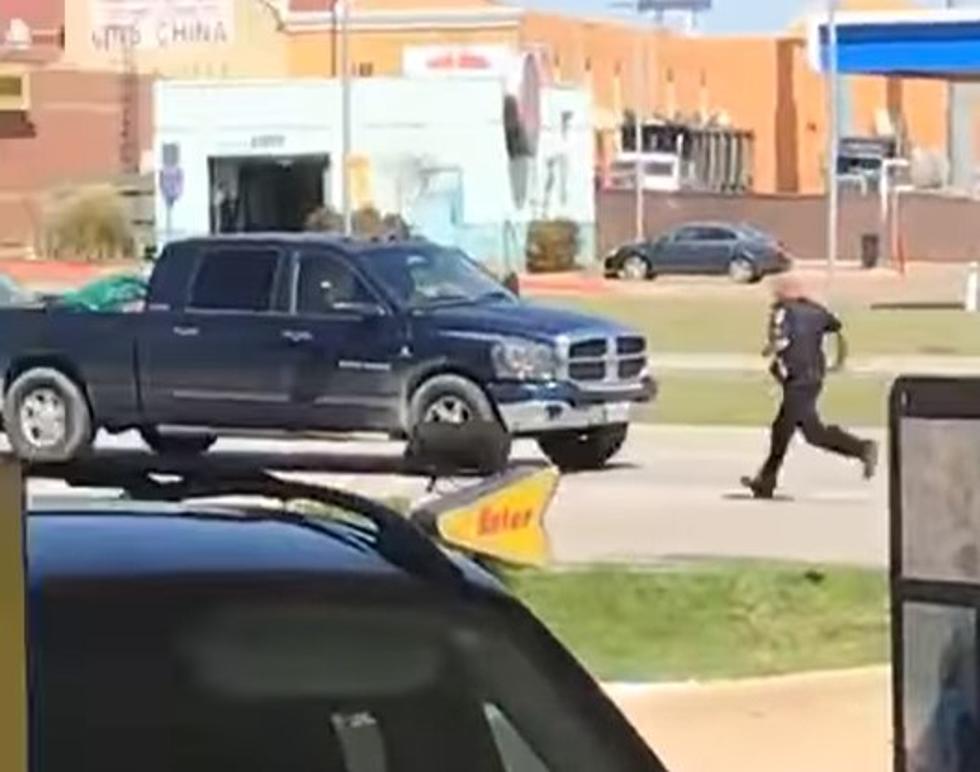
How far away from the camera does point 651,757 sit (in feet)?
13.1

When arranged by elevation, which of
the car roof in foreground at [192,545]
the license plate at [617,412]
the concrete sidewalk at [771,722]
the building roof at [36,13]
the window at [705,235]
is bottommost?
the concrete sidewalk at [771,722]

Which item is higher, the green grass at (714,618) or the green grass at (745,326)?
the green grass at (714,618)

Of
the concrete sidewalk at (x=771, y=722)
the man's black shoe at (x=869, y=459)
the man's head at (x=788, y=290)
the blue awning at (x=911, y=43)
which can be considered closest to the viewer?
the concrete sidewalk at (x=771, y=722)

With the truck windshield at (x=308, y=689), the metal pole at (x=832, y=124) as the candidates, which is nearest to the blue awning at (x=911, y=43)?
the metal pole at (x=832, y=124)

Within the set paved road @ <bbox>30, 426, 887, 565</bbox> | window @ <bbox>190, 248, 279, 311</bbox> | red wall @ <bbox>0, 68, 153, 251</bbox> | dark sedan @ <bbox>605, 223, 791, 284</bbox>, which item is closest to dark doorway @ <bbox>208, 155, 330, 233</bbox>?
dark sedan @ <bbox>605, 223, 791, 284</bbox>

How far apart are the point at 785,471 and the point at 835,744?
13.3 metres

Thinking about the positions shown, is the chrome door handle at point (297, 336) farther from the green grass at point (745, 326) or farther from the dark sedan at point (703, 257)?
the dark sedan at point (703, 257)

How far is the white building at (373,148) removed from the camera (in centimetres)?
7406

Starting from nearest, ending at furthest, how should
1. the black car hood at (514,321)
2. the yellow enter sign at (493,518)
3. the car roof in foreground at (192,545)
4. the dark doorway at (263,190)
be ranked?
the car roof in foreground at (192,545) → the yellow enter sign at (493,518) → the black car hood at (514,321) → the dark doorway at (263,190)

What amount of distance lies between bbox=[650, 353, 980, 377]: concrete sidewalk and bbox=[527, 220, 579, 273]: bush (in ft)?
112

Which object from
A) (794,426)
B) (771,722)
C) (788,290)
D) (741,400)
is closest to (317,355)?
(788,290)

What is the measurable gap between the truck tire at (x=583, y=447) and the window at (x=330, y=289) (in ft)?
6.38

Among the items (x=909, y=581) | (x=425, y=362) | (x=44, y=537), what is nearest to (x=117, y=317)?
(x=425, y=362)

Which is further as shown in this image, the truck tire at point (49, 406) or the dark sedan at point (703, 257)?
the dark sedan at point (703, 257)
